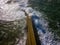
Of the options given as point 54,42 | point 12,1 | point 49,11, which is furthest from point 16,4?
point 54,42

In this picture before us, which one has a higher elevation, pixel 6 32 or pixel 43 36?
pixel 6 32

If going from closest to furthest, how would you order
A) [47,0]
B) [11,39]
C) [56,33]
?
1. [11,39]
2. [56,33]
3. [47,0]

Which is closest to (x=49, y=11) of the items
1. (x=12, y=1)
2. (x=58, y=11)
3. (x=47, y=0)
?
(x=58, y=11)

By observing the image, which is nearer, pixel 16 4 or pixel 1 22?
pixel 1 22

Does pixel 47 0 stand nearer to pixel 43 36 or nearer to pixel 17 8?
pixel 17 8

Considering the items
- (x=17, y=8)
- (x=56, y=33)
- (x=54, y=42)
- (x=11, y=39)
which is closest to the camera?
(x=11, y=39)

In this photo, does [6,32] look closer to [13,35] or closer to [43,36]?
[13,35]
